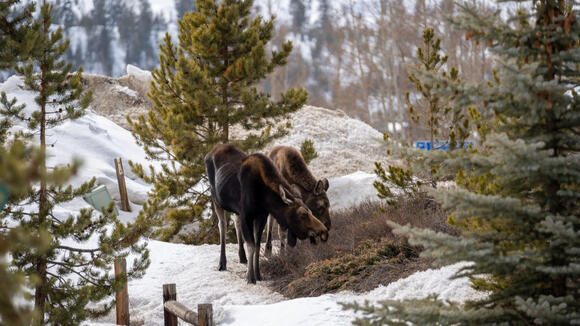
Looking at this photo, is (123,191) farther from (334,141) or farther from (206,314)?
(206,314)

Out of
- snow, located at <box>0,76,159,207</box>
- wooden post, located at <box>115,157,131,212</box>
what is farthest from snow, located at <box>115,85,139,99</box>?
wooden post, located at <box>115,157,131,212</box>

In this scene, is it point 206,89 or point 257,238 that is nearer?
point 257,238

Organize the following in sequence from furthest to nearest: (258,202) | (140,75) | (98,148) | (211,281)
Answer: (140,75) → (98,148) → (211,281) → (258,202)

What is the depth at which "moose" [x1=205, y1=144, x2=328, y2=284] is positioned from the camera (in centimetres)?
955

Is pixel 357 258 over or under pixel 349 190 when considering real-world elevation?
under

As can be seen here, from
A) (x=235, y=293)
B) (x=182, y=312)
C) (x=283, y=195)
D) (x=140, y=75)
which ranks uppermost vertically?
(x=140, y=75)

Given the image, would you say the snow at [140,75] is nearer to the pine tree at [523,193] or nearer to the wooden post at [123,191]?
the wooden post at [123,191]

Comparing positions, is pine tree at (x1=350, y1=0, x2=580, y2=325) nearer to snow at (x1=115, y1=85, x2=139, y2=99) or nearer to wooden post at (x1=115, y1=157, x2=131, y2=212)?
wooden post at (x1=115, y1=157, x2=131, y2=212)

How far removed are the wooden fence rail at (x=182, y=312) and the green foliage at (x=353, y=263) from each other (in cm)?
191

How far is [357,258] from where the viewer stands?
8844 mm

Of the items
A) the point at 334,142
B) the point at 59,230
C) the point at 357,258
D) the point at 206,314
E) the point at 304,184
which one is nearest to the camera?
the point at 206,314

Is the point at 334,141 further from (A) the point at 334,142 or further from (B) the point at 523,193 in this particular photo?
(B) the point at 523,193

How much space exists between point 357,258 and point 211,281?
9.15ft

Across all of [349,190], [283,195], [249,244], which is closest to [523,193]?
[283,195]
